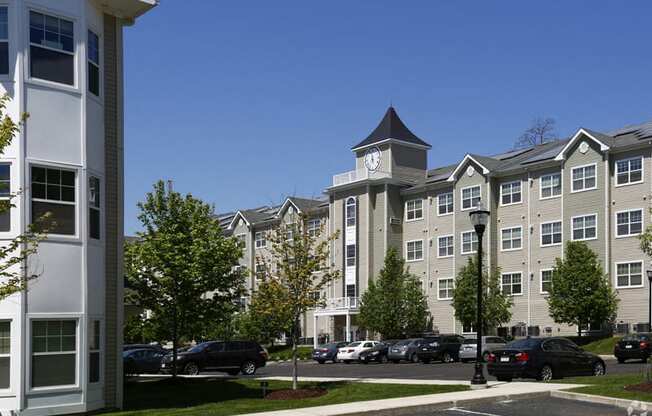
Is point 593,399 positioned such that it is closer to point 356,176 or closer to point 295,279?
point 295,279

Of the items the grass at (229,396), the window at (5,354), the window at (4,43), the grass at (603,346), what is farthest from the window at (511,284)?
the window at (4,43)

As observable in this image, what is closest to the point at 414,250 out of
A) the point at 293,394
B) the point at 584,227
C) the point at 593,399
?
the point at 584,227

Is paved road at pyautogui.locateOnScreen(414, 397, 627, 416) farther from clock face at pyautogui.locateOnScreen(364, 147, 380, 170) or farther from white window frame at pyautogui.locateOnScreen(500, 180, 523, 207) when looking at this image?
clock face at pyautogui.locateOnScreen(364, 147, 380, 170)

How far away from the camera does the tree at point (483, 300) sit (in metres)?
53.1

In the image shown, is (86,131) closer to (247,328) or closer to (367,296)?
(367,296)

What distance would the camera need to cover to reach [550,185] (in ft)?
177

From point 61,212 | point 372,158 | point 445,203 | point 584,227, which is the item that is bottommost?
point 61,212

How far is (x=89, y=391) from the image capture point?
19.2m

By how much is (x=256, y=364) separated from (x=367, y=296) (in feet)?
74.0

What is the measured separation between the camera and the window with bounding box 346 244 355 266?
6581 cm

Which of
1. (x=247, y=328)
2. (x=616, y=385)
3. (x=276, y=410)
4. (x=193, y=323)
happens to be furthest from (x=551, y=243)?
(x=276, y=410)

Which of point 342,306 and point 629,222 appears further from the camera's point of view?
point 342,306

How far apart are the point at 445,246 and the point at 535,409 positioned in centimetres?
4295

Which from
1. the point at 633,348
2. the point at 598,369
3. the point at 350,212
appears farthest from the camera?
the point at 350,212
